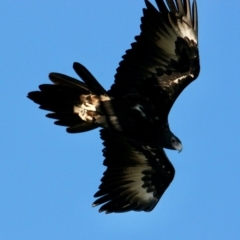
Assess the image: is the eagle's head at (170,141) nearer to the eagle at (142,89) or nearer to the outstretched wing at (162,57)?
the eagle at (142,89)

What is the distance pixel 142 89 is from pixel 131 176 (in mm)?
1726

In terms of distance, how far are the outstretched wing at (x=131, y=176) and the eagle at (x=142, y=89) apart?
3.3 inches

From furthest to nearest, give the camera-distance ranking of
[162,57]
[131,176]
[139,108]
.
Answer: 1. [131,176]
2. [162,57]
3. [139,108]

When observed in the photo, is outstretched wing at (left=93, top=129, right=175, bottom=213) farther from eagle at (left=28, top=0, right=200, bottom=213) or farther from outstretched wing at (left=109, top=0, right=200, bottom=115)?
outstretched wing at (left=109, top=0, right=200, bottom=115)

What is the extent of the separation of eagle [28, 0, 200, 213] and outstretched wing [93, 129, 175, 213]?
3.3 inches

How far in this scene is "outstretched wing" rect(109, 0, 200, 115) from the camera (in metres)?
14.5

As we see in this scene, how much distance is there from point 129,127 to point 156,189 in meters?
1.56

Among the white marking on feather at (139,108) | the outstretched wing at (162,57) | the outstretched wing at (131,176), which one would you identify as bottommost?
the outstretched wing at (131,176)

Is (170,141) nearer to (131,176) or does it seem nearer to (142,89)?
(142,89)

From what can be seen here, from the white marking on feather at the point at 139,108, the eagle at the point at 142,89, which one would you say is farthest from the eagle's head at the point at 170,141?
the white marking on feather at the point at 139,108

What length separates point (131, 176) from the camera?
51.8ft

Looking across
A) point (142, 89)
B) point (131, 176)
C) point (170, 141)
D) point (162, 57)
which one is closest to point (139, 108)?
point (142, 89)

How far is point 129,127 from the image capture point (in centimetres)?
1466

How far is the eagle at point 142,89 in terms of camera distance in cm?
1452
